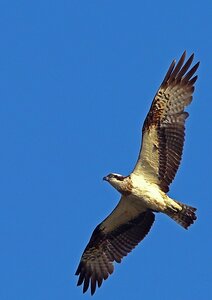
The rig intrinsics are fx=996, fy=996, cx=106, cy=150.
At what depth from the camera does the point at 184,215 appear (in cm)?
2069

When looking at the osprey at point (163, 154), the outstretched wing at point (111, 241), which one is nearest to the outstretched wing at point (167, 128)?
the osprey at point (163, 154)

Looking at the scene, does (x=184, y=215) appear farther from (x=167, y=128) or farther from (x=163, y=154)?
(x=167, y=128)

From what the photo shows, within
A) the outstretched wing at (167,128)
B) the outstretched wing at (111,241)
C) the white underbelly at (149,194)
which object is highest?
the outstretched wing at (167,128)

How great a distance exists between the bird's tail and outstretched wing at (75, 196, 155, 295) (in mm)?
845

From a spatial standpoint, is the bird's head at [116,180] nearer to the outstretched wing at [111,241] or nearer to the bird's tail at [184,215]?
the outstretched wing at [111,241]

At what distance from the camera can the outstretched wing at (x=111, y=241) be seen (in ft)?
71.1

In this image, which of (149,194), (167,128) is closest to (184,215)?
(149,194)

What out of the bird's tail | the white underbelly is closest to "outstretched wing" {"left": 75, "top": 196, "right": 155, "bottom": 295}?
the white underbelly

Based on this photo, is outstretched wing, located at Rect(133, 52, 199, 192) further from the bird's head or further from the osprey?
the bird's head

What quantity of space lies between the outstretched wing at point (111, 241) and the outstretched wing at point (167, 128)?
3.54 feet

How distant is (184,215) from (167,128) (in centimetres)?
184

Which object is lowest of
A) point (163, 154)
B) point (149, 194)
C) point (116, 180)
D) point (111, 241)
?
point (111, 241)

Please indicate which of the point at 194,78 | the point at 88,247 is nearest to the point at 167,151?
the point at 194,78

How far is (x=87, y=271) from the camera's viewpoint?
2236cm
